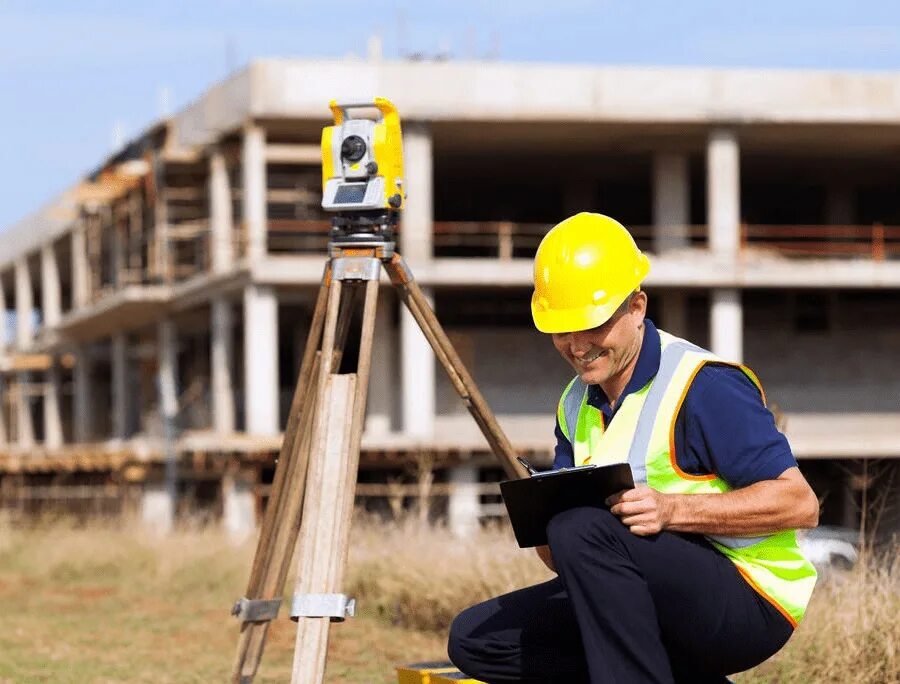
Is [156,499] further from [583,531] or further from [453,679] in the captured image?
[583,531]

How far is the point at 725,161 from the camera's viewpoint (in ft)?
97.0

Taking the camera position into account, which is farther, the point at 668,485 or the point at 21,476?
the point at 21,476

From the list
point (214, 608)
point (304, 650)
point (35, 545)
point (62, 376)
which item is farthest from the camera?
point (62, 376)

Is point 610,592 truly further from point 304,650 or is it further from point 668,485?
point 304,650

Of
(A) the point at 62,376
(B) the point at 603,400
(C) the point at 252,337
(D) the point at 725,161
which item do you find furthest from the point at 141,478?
(B) the point at 603,400

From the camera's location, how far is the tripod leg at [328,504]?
479 cm

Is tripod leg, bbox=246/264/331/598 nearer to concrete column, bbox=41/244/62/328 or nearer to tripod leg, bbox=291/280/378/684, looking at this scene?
tripod leg, bbox=291/280/378/684

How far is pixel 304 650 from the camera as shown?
4773mm

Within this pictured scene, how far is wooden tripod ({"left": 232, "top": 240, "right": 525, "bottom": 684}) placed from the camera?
15.9 feet

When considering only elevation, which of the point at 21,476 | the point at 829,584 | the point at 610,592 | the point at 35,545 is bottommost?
the point at 21,476

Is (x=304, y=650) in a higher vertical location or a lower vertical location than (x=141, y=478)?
higher

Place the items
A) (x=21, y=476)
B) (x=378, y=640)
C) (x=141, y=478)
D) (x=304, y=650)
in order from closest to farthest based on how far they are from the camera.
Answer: (x=304, y=650) < (x=378, y=640) < (x=141, y=478) < (x=21, y=476)

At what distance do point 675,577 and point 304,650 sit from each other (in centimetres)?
162

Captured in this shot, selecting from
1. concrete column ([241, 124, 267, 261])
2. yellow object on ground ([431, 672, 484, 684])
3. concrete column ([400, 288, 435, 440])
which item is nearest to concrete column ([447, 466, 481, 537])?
concrete column ([400, 288, 435, 440])
